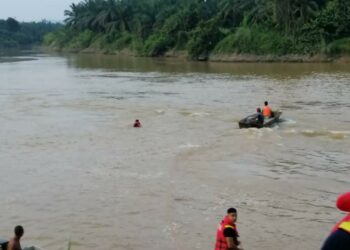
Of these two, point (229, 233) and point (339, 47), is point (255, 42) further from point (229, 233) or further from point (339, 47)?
point (229, 233)

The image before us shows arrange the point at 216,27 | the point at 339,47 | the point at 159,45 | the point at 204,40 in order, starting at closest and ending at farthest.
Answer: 1. the point at 339,47
2. the point at 204,40
3. the point at 216,27
4. the point at 159,45

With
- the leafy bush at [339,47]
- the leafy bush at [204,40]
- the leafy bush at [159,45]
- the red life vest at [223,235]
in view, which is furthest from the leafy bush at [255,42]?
the red life vest at [223,235]

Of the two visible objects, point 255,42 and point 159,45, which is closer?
point 255,42

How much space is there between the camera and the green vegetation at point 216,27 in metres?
55.2

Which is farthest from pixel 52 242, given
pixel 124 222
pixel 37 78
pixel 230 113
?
pixel 37 78

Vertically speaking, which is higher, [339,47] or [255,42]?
[255,42]

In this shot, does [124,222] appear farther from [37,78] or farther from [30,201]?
[37,78]

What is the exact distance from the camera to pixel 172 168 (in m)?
16.8

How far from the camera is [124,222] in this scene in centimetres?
1218

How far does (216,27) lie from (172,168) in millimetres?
50729

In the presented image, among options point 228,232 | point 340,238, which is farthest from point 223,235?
point 340,238

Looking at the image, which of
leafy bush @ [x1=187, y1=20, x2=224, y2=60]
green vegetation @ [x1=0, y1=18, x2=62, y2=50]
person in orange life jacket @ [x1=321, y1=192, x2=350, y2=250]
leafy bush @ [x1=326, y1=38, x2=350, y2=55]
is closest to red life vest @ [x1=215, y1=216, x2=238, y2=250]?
person in orange life jacket @ [x1=321, y1=192, x2=350, y2=250]

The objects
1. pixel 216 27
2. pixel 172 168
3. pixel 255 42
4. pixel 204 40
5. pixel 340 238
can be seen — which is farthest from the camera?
pixel 216 27

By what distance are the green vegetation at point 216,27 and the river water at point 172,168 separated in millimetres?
22675
